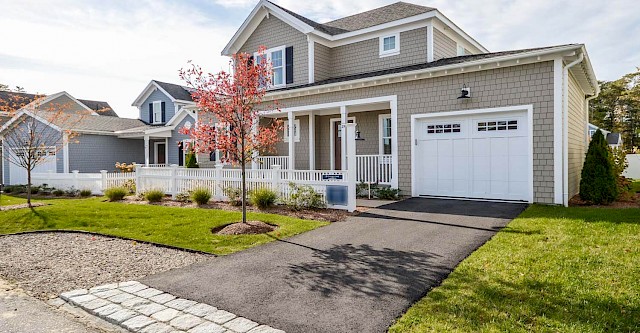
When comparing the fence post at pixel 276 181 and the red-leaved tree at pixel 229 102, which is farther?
the fence post at pixel 276 181

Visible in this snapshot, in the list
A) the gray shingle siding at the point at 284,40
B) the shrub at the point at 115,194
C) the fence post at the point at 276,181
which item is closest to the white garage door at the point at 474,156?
the fence post at the point at 276,181

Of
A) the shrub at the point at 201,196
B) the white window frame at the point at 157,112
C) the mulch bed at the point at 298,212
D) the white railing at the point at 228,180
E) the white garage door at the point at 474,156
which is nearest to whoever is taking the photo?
the mulch bed at the point at 298,212

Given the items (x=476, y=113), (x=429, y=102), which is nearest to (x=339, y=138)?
(x=429, y=102)

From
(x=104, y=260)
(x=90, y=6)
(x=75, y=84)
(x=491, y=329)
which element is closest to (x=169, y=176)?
(x=90, y=6)

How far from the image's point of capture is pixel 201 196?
11.8m

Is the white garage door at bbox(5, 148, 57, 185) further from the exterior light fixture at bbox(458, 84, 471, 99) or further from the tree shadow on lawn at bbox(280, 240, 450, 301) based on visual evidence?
the tree shadow on lawn at bbox(280, 240, 450, 301)

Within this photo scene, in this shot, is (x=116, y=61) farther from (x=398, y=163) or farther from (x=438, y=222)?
(x=438, y=222)

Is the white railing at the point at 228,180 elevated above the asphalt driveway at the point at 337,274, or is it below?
above

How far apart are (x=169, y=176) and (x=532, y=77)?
1165 cm

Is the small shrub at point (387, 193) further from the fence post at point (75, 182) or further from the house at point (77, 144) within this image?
the house at point (77, 144)

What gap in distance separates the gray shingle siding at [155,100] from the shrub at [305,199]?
19.7 m

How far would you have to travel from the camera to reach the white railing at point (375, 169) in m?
13.3

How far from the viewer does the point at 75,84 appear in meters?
29.0

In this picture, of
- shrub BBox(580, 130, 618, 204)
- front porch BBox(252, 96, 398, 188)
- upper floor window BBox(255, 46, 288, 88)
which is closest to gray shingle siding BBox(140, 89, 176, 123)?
upper floor window BBox(255, 46, 288, 88)
